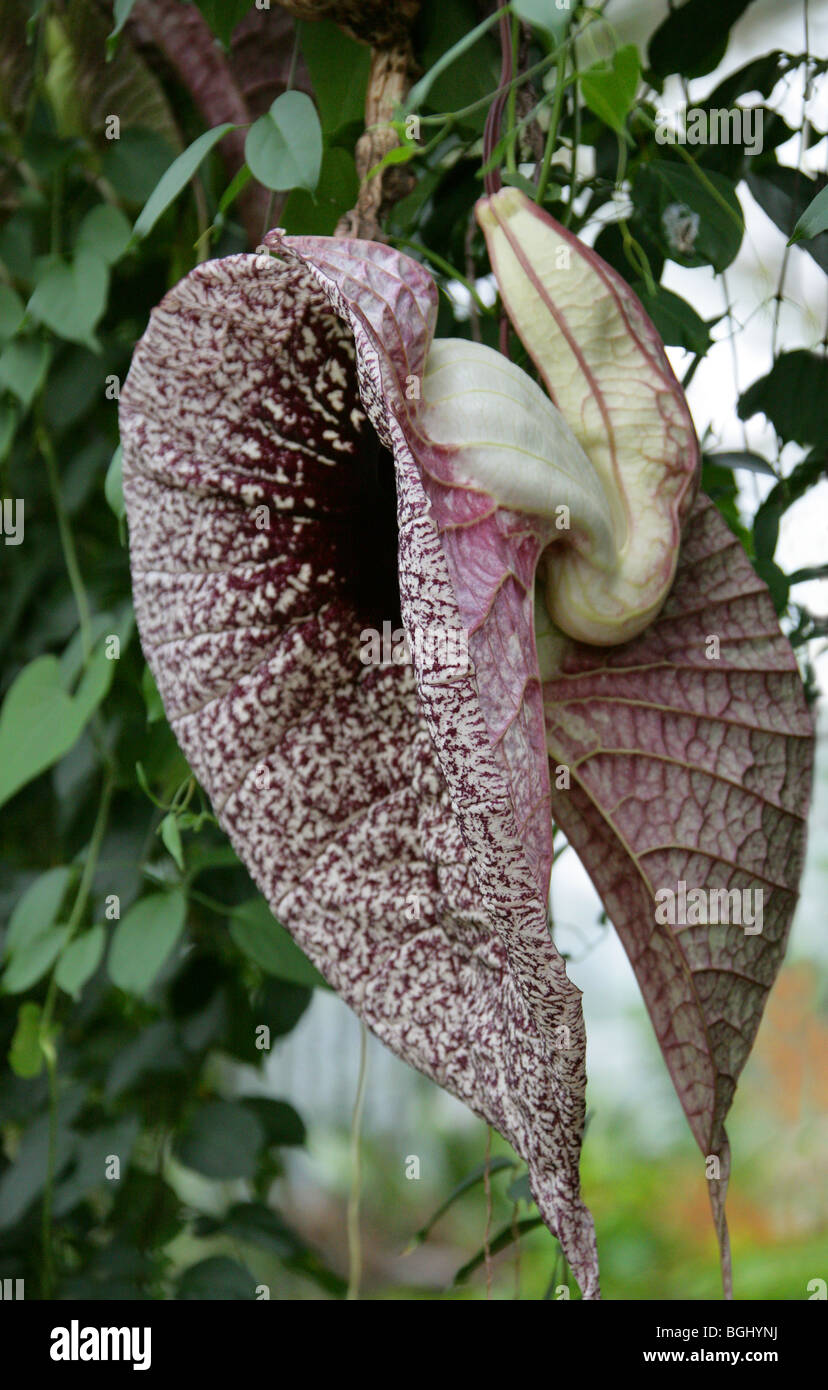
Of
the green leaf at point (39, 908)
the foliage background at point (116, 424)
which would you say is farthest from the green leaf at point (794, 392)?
the green leaf at point (39, 908)

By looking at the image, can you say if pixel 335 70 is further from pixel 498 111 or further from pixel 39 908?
pixel 39 908

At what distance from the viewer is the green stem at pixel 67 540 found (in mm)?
858

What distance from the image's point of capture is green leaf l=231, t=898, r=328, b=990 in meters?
0.78

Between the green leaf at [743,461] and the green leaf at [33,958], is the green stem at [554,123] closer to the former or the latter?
the green leaf at [743,461]

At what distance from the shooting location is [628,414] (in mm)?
458

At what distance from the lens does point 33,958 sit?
0.87m

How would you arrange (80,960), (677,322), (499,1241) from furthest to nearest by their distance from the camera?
(80,960), (499,1241), (677,322)

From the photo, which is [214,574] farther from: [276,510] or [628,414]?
[628,414]

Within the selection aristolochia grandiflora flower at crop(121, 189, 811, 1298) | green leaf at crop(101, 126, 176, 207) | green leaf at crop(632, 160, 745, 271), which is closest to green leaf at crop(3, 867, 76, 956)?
aristolochia grandiflora flower at crop(121, 189, 811, 1298)

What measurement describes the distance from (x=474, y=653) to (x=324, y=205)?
0.36m

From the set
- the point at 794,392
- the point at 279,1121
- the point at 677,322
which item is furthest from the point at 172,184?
the point at 279,1121

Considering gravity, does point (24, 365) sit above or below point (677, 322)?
above
